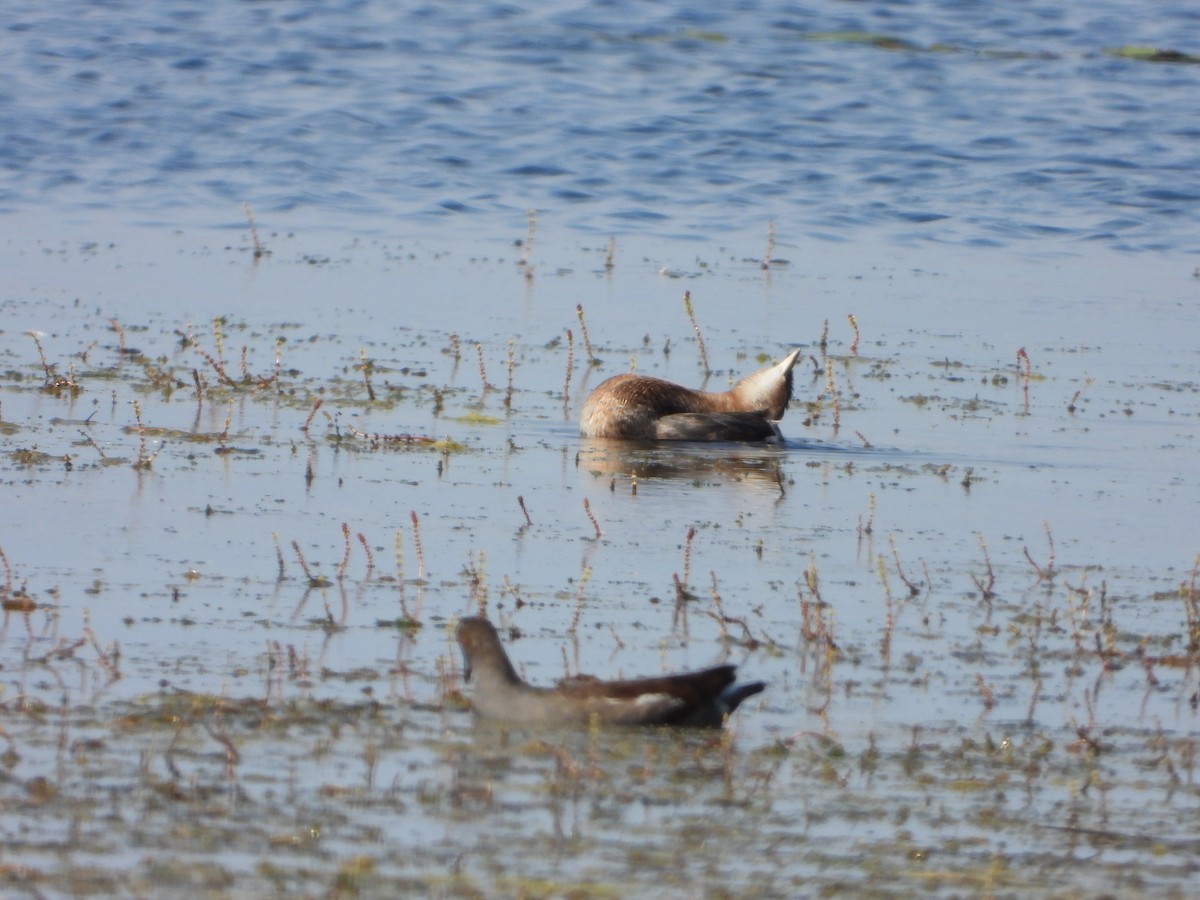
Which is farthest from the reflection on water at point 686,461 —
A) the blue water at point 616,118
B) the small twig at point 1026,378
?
the blue water at point 616,118

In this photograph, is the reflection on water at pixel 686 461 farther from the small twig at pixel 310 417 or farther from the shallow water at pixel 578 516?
the small twig at pixel 310 417

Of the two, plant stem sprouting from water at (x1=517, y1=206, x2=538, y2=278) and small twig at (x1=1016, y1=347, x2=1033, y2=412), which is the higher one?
plant stem sprouting from water at (x1=517, y1=206, x2=538, y2=278)

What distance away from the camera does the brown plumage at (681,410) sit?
1242cm

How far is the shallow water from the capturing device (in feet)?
18.5

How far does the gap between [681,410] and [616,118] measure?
57.7ft

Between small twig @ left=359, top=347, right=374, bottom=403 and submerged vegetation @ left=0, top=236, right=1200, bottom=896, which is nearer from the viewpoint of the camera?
submerged vegetation @ left=0, top=236, right=1200, bottom=896

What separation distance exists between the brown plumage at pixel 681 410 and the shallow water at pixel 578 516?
0.27 metres

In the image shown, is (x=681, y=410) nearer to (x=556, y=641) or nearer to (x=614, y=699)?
(x=556, y=641)

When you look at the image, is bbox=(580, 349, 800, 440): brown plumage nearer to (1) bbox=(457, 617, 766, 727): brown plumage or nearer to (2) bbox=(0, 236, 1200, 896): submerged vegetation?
(2) bbox=(0, 236, 1200, 896): submerged vegetation

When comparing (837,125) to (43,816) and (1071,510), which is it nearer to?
(1071,510)

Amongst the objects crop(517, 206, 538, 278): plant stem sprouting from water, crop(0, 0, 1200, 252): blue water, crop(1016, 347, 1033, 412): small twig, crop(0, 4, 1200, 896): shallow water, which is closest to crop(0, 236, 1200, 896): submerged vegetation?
crop(0, 4, 1200, 896): shallow water

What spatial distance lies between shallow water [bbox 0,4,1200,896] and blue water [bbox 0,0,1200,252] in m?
0.20

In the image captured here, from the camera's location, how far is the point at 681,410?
1289 cm

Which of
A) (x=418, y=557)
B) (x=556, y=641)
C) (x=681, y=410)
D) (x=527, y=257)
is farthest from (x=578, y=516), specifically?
(x=527, y=257)
